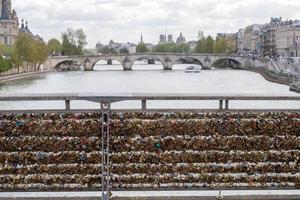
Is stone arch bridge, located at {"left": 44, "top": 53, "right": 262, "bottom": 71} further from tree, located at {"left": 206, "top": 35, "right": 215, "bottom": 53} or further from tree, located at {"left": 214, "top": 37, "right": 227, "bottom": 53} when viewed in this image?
tree, located at {"left": 206, "top": 35, "right": 215, "bottom": 53}

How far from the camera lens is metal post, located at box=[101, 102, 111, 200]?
17.7ft

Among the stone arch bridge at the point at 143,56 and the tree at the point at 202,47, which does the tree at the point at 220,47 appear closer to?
the tree at the point at 202,47

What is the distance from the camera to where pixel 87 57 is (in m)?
83.7

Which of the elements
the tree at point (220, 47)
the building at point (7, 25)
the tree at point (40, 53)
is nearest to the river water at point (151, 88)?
the tree at point (40, 53)

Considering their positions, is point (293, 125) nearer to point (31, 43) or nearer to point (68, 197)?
point (68, 197)

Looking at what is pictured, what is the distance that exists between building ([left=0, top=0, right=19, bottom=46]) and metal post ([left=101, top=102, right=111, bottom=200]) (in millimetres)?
85237

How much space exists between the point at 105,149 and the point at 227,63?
90691mm

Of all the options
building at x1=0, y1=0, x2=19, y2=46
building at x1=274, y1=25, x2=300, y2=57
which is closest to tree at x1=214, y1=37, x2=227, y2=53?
building at x1=274, y1=25, x2=300, y2=57

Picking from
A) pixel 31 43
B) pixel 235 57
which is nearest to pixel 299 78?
pixel 31 43

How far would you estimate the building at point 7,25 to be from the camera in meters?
88.6

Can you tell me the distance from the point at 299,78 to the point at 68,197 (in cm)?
4164

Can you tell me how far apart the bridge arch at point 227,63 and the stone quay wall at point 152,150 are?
79961 mm

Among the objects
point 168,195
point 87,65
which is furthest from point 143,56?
point 168,195

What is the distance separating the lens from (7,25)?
8981cm
